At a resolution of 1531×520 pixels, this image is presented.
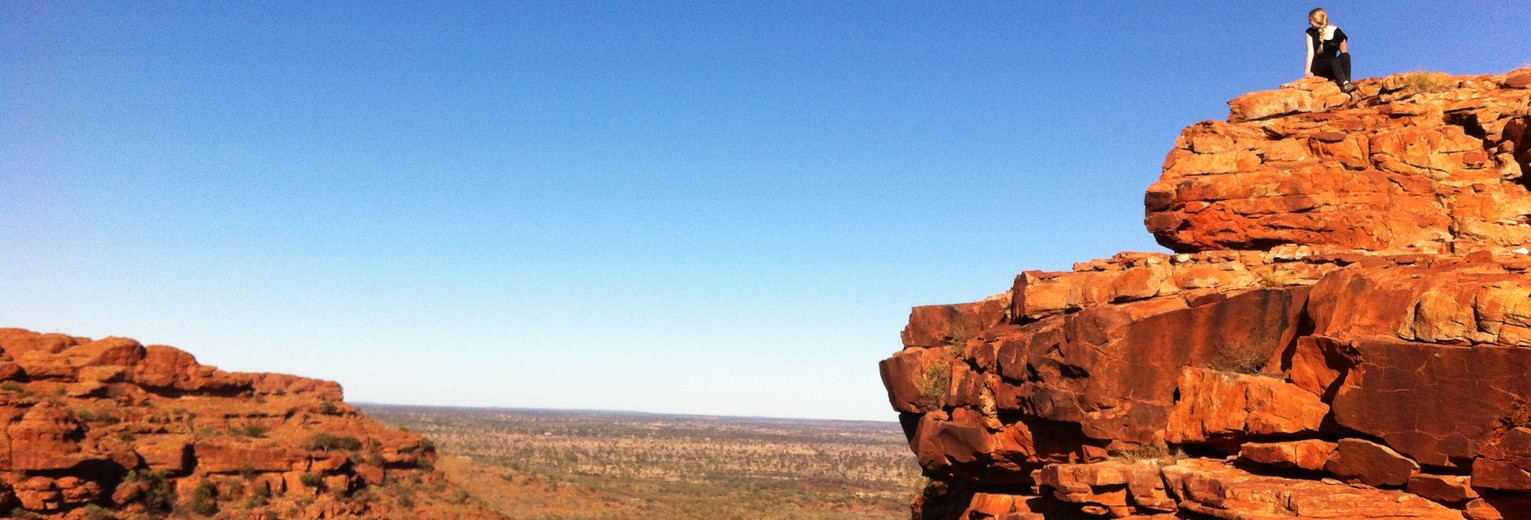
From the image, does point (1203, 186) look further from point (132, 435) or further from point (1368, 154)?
point (132, 435)

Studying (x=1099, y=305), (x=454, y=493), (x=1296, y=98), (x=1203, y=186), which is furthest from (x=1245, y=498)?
(x=454, y=493)

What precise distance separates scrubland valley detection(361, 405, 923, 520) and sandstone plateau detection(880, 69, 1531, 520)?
10.9m

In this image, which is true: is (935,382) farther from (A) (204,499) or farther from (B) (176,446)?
(B) (176,446)

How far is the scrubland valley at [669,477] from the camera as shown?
190 feet

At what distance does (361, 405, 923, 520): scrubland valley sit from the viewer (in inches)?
2282

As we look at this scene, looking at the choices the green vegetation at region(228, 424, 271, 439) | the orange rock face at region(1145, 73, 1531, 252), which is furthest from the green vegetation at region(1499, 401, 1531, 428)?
the green vegetation at region(228, 424, 271, 439)

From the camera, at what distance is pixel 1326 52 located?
1662cm

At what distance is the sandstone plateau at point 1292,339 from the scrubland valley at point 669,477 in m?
10.9

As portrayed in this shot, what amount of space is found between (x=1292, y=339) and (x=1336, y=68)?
6.42 meters

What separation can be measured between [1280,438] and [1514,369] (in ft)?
9.04

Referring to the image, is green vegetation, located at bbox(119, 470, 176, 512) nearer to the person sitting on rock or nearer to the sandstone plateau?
the sandstone plateau

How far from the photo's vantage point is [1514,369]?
911cm

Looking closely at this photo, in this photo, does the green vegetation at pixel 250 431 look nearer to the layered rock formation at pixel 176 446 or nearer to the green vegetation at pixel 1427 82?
the layered rock formation at pixel 176 446

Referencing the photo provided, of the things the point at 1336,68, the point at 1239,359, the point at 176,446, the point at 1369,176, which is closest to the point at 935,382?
the point at 1239,359
